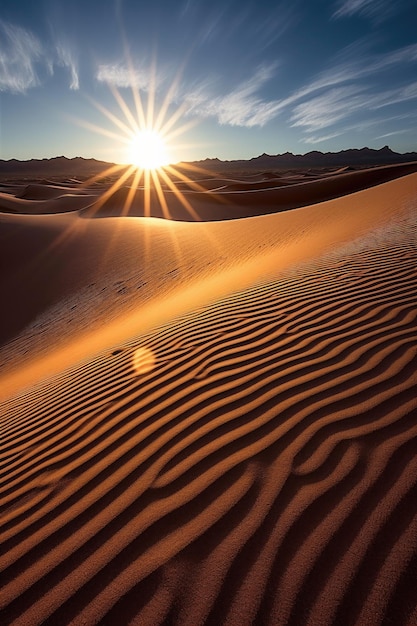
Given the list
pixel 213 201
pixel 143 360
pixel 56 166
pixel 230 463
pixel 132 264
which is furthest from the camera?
pixel 56 166

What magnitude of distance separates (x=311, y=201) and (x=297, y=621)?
2525cm

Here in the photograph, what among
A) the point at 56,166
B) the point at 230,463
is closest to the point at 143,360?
the point at 230,463

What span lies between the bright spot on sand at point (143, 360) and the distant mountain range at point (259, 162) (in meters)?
116

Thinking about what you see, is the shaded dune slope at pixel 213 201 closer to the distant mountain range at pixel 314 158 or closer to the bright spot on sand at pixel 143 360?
the bright spot on sand at pixel 143 360

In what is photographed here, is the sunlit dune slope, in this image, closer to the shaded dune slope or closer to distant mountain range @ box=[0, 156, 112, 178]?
the shaded dune slope

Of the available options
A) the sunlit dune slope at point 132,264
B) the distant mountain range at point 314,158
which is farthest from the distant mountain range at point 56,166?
the sunlit dune slope at point 132,264

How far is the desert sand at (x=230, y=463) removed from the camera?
4.68ft

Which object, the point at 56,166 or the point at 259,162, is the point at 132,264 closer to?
the point at 56,166

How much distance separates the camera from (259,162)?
15738cm

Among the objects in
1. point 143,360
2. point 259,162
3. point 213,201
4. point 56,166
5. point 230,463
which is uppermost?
point 56,166

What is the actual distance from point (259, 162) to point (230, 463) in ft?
560

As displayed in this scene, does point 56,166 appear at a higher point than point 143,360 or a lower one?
higher

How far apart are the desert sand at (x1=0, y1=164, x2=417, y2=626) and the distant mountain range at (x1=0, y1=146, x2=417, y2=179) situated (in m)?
116

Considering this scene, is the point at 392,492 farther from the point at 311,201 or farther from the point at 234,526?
the point at 311,201
